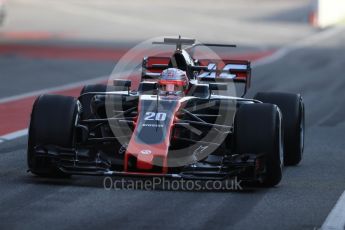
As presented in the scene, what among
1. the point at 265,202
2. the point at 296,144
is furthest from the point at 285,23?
the point at 265,202

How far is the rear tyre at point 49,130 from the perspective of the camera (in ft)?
38.8

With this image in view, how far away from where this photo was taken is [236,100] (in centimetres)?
1270

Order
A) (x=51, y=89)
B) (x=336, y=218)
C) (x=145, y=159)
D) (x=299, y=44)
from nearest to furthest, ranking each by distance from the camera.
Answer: (x=336, y=218)
(x=145, y=159)
(x=51, y=89)
(x=299, y=44)

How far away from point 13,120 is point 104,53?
14425 millimetres

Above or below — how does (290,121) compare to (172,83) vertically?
below

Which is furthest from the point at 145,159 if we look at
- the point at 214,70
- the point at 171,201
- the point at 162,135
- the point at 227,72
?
the point at 227,72

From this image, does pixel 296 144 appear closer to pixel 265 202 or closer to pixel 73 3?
pixel 265 202

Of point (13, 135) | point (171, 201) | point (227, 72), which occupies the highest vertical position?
point (227, 72)

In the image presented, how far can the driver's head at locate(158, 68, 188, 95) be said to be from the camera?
12695mm

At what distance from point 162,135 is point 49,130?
4.05ft

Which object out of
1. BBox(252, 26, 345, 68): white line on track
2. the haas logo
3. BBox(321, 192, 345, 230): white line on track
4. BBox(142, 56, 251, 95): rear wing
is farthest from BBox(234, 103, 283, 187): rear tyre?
BBox(252, 26, 345, 68): white line on track

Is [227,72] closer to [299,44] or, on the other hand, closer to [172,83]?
[172,83]

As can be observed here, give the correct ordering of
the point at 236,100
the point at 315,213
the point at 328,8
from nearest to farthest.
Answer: the point at 315,213 < the point at 236,100 < the point at 328,8

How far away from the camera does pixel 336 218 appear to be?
33.3 feet
